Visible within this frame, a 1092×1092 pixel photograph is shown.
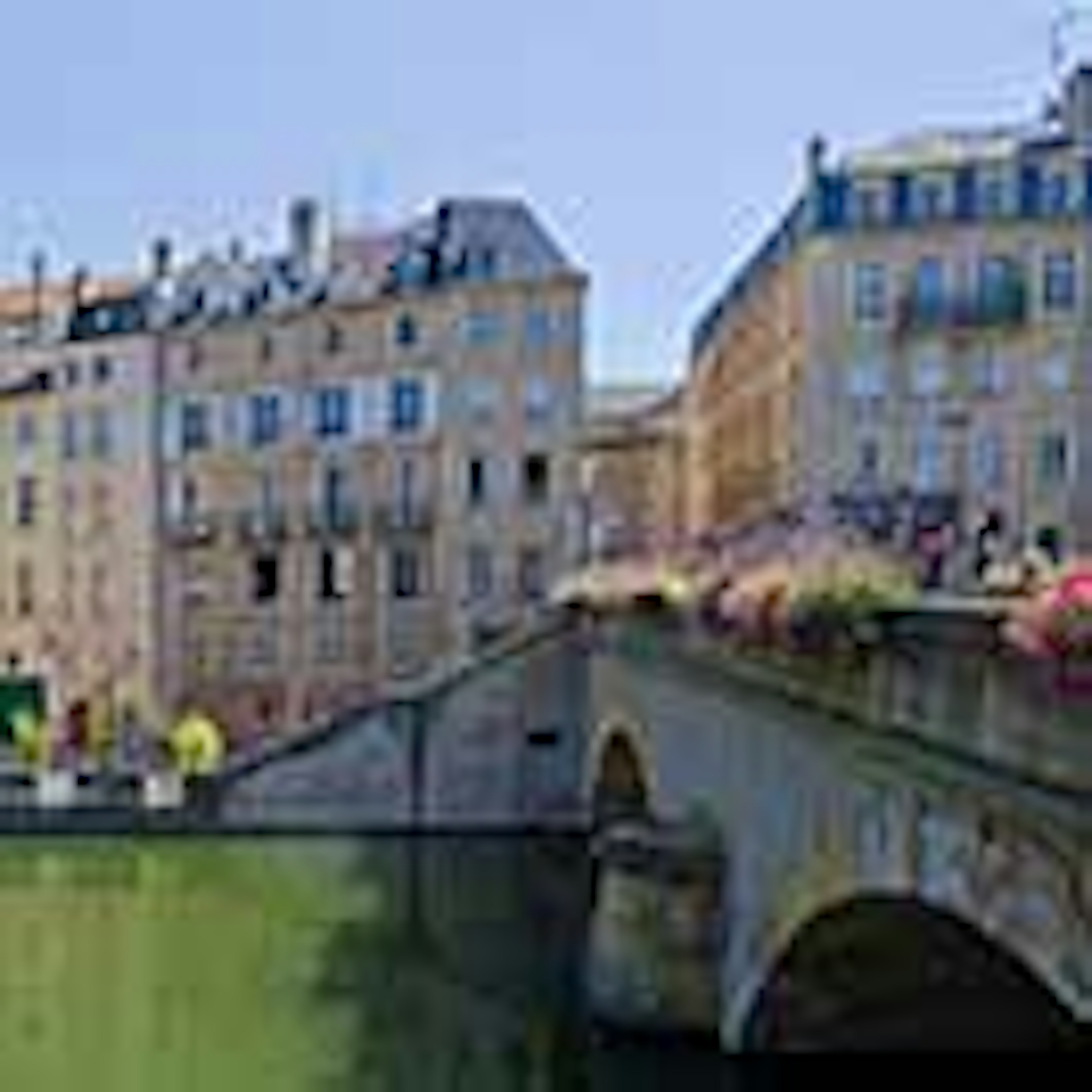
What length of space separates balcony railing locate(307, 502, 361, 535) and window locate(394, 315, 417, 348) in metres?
4.05

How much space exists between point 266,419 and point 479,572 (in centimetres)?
779

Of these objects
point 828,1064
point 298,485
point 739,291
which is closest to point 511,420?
point 298,485

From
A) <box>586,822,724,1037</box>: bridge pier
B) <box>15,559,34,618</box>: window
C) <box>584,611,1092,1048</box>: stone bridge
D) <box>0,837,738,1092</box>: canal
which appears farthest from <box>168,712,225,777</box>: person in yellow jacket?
<box>586,822,724,1037</box>: bridge pier

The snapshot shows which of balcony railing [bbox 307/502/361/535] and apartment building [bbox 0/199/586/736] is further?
balcony railing [bbox 307/502/361/535]

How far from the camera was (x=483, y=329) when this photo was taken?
61.0 meters

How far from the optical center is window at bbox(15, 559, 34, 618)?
73000 mm

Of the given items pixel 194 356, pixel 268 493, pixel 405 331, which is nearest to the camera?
pixel 405 331

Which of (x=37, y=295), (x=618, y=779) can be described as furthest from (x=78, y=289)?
(x=618, y=779)

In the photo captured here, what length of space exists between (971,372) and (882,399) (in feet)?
7.09

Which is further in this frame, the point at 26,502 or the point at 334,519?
the point at 26,502

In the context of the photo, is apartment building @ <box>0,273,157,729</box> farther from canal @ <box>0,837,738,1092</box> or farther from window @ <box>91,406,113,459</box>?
canal @ <box>0,837,738,1092</box>

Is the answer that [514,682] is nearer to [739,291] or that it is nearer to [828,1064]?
[828,1064]

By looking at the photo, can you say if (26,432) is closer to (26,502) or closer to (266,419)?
(26,502)

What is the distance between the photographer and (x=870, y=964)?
889 inches
